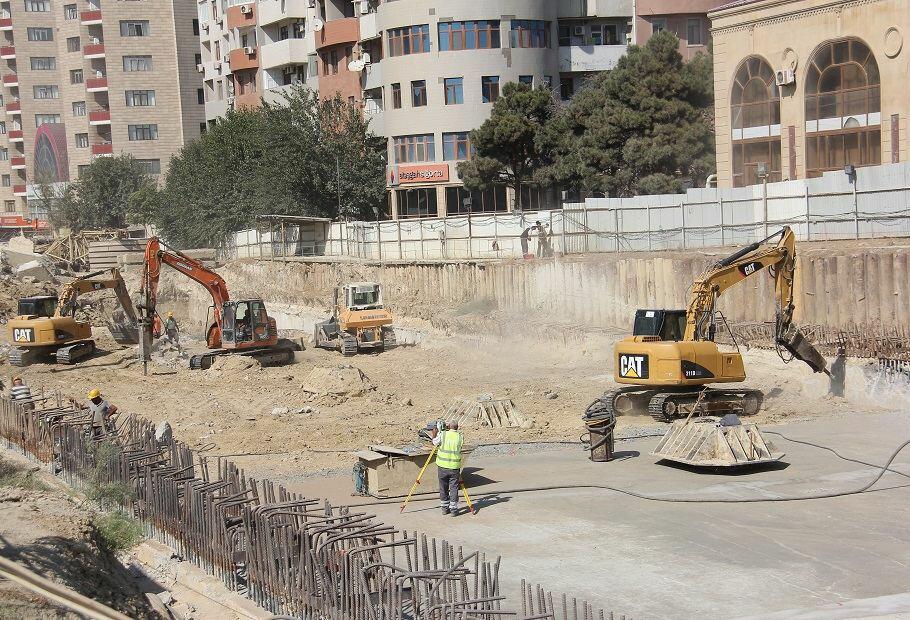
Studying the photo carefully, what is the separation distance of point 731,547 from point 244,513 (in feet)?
21.9

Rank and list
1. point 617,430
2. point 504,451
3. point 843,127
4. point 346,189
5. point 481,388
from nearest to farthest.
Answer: point 504,451 → point 617,430 → point 481,388 → point 843,127 → point 346,189

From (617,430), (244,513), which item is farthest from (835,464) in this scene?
(244,513)

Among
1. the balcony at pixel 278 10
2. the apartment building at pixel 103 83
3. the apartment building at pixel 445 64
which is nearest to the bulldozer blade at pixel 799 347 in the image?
the apartment building at pixel 445 64

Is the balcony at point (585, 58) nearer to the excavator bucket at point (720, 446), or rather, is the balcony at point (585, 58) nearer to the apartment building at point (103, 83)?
the apartment building at point (103, 83)

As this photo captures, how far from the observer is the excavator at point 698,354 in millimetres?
24922

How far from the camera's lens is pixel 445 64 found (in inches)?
2255

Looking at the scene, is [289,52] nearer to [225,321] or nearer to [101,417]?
[225,321]

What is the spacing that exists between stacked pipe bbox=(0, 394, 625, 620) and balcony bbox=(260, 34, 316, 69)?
53519 millimetres

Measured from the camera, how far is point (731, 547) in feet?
51.1

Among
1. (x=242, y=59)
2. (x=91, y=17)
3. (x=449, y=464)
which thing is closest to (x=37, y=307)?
(x=449, y=464)

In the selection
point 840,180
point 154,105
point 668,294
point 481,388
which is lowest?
point 481,388

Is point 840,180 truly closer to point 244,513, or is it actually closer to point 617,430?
point 617,430

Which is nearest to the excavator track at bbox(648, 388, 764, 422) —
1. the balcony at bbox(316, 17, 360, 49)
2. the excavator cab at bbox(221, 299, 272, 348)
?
the excavator cab at bbox(221, 299, 272, 348)

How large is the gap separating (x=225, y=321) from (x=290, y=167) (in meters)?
23.0
